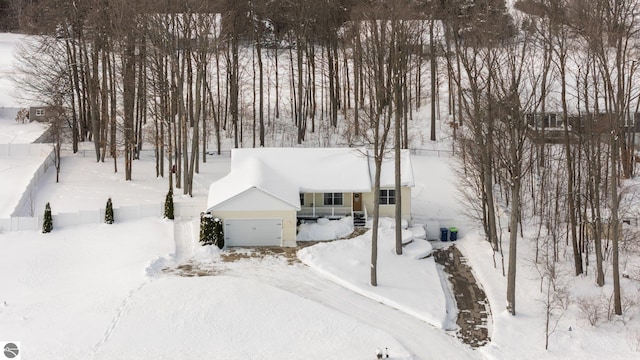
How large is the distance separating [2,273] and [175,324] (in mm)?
7545

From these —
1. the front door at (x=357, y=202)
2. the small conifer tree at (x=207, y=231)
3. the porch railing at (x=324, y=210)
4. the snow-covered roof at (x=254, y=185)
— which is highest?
the snow-covered roof at (x=254, y=185)

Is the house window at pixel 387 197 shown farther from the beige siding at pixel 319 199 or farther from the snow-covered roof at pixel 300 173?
the beige siding at pixel 319 199

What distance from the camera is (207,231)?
→ 27.1m

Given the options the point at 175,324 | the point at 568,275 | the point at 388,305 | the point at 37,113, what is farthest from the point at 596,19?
the point at 37,113

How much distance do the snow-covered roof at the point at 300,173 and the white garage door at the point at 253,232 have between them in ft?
3.76

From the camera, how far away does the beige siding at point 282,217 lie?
2769 cm

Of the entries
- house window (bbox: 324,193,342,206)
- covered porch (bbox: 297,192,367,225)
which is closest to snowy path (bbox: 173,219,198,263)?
covered porch (bbox: 297,192,367,225)

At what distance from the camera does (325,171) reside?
30906mm

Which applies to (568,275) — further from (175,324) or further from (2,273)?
(2,273)

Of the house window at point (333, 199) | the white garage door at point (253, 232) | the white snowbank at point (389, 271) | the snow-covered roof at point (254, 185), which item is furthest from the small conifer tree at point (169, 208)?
the house window at point (333, 199)

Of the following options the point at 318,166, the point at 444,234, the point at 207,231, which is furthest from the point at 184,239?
the point at 444,234

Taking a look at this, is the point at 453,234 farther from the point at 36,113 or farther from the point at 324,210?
the point at 36,113

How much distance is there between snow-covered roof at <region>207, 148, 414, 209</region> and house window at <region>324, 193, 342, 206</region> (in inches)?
21.6

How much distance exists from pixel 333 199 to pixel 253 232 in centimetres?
436
